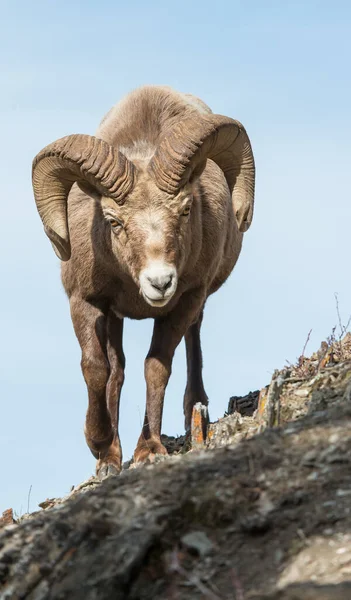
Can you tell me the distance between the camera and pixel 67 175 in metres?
11.7

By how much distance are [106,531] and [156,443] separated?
5.96 metres

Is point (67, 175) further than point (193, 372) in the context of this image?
No

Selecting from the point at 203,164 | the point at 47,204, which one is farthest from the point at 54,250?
the point at 203,164

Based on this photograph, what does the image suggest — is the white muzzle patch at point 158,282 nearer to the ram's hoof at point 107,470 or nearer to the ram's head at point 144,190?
the ram's head at point 144,190

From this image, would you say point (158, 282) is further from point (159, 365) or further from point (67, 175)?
point (67, 175)

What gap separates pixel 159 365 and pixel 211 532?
6.40m

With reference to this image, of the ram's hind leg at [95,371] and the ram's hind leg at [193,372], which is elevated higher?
the ram's hind leg at [193,372]

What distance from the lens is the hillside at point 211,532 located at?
5.10 meters

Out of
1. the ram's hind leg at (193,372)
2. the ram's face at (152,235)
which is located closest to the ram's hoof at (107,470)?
the ram's face at (152,235)

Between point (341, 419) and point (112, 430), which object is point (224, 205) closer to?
point (112, 430)

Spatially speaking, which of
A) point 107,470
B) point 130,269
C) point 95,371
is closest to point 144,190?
point 130,269

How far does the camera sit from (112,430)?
12227 millimetres

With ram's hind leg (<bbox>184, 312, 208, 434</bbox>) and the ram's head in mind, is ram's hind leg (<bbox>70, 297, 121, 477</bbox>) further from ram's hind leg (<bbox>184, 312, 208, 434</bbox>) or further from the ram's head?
ram's hind leg (<bbox>184, 312, 208, 434</bbox>)

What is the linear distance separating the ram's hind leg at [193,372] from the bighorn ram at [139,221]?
2412 millimetres
